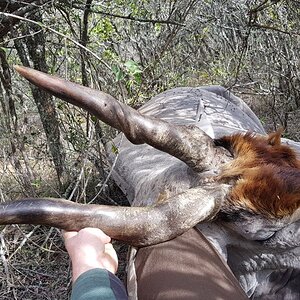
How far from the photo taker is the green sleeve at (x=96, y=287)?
1816 millimetres

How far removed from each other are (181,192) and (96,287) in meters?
0.59

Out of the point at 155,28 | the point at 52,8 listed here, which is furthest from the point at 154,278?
the point at 155,28

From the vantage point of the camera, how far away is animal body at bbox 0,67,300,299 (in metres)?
2.07

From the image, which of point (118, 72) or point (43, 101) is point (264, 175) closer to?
point (118, 72)

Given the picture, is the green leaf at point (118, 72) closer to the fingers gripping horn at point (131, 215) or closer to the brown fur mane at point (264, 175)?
the brown fur mane at point (264, 175)

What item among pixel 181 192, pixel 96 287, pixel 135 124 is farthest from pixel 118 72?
pixel 96 287

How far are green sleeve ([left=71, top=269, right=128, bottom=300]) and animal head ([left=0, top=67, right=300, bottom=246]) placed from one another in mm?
203

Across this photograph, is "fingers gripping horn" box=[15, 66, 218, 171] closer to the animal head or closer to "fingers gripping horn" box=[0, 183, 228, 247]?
the animal head

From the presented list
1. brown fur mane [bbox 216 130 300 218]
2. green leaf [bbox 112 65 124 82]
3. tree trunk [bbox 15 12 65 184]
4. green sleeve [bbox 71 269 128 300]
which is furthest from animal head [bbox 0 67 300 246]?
tree trunk [bbox 15 12 65 184]

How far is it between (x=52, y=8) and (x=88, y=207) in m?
2.15

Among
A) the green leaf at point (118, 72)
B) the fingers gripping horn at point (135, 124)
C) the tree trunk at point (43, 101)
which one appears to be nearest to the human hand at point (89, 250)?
the fingers gripping horn at point (135, 124)

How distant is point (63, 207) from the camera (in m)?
2.01

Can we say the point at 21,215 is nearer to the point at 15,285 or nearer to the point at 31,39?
the point at 15,285

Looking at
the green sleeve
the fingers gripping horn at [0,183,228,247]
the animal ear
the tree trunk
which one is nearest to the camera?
the green sleeve
